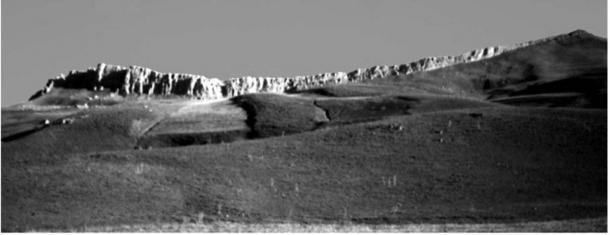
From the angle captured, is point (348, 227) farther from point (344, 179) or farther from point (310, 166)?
point (310, 166)

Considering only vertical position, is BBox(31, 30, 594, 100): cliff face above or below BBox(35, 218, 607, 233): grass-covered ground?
above

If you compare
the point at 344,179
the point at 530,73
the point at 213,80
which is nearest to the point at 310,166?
the point at 344,179

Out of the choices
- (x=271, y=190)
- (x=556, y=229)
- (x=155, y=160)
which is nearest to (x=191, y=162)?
(x=155, y=160)

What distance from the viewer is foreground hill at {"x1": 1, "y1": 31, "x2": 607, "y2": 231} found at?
227ft

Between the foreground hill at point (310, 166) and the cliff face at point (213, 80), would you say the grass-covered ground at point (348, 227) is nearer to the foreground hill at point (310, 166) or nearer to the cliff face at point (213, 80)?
the foreground hill at point (310, 166)

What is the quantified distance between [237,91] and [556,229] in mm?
142413

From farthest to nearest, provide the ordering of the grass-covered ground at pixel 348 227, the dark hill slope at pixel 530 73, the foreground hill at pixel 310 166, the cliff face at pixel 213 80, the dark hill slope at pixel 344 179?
the cliff face at pixel 213 80 → the dark hill slope at pixel 530 73 → the foreground hill at pixel 310 166 → the dark hill slope at pixel 344 179 → the grass-covered ground at pixel 348 227

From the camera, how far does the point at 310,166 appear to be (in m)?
82.8

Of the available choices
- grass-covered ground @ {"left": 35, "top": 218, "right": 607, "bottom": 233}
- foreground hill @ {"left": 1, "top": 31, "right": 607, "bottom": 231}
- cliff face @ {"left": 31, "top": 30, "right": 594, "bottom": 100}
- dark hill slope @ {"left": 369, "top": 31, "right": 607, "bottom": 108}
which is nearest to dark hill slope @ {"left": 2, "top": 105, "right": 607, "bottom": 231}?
foreground hill @ {"left": 1, "top": 31, "right": 607, "bottom": 231}

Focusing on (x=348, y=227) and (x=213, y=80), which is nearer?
(x=348, y=227)

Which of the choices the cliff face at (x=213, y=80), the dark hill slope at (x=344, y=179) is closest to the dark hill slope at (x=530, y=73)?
the cliff face at (x=213, y=80)

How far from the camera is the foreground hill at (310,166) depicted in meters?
69.1

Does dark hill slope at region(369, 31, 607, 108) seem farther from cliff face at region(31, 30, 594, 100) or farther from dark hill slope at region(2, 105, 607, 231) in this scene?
dark hill slope at region(2, 105, 607, 231)

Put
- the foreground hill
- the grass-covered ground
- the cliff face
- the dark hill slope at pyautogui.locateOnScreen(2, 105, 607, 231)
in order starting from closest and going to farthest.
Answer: the grass-covered ground → the dark hill slope at pyautogui.locateOnScreen(2, 105, 607, 231) → the foreground hill → the cliff face
